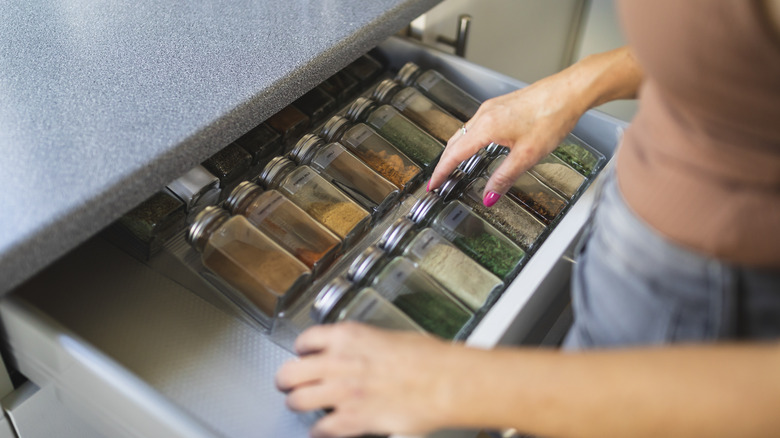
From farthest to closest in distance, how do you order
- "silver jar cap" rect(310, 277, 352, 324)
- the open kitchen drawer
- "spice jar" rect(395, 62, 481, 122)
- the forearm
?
"spice jar" rect(395, 62, 481, 122)
"silver jar cap" rect(310, 277, 352, 324)
the open kitchen drawer
the forearm

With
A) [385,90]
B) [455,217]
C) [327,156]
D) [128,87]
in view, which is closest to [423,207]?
[455,217]

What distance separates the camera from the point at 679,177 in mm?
448

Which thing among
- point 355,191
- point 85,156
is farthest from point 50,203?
point 355,191

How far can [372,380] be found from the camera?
0.49 m

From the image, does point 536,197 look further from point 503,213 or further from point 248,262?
point 248,262

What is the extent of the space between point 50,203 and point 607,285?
0.47 metres

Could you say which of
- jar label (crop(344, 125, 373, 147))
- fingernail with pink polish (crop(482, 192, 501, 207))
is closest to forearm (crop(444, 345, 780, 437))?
fingernail with pink polish (crop(482, 192, 501, 207))

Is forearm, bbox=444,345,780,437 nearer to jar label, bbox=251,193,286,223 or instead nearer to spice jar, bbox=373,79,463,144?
jar label, bbox=251,193,286,223

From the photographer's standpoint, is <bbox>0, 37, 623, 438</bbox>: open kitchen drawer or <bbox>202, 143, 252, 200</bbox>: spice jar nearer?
<bbox>0, 37, 623, 438</bbox>: open kitchen drawer

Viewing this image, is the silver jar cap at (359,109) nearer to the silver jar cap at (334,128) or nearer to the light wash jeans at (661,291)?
the silver jar cap at (334,128)

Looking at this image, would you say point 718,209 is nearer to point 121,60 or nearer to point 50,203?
point 50,203

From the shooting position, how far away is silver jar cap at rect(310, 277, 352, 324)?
2.21 ft

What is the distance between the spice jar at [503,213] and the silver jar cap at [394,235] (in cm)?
9

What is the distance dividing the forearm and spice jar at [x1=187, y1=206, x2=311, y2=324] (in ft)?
0.92
